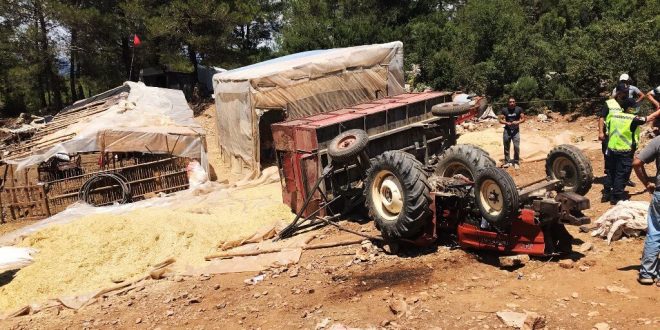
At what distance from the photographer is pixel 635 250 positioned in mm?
5816

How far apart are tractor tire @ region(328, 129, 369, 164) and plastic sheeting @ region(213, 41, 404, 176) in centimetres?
507

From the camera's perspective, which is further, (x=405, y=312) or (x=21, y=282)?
(x=21, y=282)

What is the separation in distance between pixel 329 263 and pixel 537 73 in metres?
12.3

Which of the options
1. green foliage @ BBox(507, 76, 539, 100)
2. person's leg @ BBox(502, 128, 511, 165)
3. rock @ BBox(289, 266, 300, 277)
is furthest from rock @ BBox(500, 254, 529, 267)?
green foliage @ BBox(507, 76, 539, 100)

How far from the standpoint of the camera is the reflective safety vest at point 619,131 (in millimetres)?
7355

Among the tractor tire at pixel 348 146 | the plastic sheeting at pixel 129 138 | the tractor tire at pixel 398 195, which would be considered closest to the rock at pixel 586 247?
the tractor tire at pixel 398 195

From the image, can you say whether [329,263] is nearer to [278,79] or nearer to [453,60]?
[278,79]

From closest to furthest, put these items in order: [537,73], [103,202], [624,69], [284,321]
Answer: [284,321]
[103,202]
[624,69]
[537,73]

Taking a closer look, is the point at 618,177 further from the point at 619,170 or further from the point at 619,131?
the point at 619,131

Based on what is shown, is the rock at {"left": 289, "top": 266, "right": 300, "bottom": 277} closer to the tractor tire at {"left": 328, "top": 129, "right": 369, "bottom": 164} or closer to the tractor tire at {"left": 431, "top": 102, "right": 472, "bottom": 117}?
the tractor tire at {"left": 328, "top": 129, "right": 369, "bottom": 164}

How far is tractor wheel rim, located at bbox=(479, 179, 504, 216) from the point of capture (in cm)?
554

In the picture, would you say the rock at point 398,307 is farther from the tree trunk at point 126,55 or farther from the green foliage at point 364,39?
the tree trunk at point 126,55

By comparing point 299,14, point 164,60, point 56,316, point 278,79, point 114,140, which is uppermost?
point 299,14

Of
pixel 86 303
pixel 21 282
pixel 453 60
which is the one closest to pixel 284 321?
pixel 86 303
